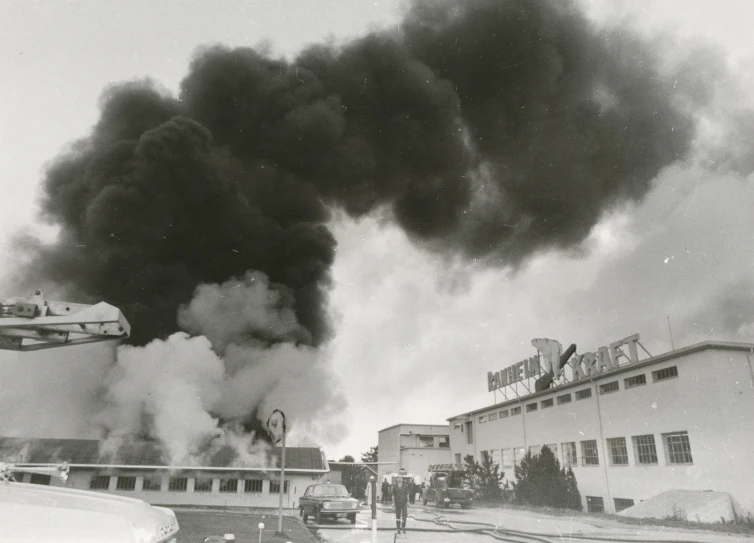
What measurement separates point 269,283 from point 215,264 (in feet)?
11.2

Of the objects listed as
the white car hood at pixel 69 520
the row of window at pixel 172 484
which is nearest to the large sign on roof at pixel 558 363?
the row of window at pixel 172 484

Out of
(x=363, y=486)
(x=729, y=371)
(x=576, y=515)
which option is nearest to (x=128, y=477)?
(x=363, y=486)

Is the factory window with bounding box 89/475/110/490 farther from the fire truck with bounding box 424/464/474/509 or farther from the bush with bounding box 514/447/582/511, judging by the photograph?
the bush with bounding box 514/447/582/511

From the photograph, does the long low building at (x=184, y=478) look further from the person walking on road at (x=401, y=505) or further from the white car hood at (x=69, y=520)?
the white car hood at (x=69, y=520)

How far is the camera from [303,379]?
91.1 feet

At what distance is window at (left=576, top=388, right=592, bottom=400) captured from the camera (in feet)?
76.9

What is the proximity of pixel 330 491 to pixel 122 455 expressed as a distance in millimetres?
11970

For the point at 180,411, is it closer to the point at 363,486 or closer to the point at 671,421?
the point at 363,486

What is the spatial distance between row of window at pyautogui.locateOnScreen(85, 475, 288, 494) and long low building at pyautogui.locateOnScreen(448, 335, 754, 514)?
14.3 meters

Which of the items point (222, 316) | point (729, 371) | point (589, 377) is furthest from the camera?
point (222, 316)

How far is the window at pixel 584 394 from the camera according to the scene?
76.9ft

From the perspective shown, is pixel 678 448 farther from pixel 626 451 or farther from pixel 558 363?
pixel 558 363

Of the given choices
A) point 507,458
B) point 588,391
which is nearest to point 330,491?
point 588,391

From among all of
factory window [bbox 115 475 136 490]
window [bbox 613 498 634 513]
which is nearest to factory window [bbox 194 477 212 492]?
factory window [bbox 115 475 136 490]
